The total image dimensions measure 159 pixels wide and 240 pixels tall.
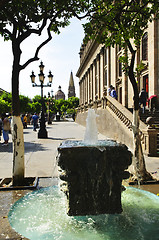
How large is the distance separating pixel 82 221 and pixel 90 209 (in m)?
0.26

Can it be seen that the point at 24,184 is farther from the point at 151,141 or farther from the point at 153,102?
the point at 153,102

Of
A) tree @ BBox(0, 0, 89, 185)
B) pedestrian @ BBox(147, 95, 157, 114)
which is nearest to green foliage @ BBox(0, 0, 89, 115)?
tree @ BBox(0, 0, 89, 185)

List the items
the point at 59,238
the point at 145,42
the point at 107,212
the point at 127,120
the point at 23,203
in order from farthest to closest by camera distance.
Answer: the point at 145,42 < the point at 127,120 < the point at 23,203 < the point at 107,212 < the point at 59,238

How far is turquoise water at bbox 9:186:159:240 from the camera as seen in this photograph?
344 cm

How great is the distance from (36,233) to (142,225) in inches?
69.9

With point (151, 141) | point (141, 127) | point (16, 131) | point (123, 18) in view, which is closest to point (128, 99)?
point (141, 127)

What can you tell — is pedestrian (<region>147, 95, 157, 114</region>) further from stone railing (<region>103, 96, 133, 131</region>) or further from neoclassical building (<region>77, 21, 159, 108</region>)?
stone railing (<region>103, 96, 133, 131</region>)

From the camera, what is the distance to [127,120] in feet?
41.1

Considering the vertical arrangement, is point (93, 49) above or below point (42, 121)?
above

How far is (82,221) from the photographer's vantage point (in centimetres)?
387

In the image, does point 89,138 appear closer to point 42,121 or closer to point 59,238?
point 59,238

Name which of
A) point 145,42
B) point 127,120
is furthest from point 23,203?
point 145,42

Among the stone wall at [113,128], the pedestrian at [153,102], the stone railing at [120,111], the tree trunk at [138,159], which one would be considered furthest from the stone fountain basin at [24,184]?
the pedestrian at [153,102]

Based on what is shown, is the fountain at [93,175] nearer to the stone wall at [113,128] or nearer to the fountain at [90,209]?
the fountain at [90,209]
